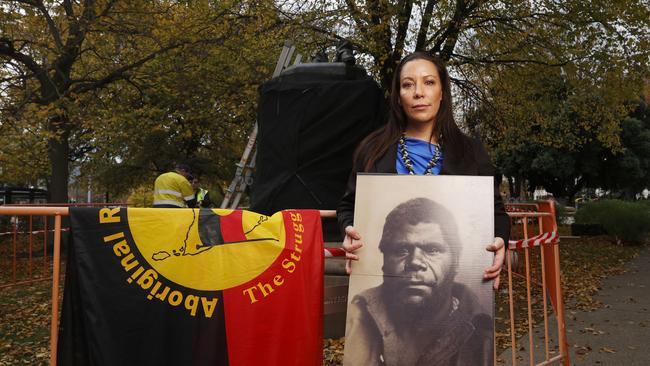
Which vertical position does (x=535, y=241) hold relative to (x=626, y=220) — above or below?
above

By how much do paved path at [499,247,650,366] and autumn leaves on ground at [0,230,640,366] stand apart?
0.92 ft

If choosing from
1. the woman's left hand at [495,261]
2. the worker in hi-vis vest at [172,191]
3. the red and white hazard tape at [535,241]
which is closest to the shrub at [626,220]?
the worker in hi-vis vest at [172,191]

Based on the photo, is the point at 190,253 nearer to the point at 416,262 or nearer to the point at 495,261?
the point at 416,262

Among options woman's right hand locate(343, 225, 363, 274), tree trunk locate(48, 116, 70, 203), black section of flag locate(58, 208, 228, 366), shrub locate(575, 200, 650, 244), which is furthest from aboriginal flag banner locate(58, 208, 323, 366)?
shrub locate(575, 200, 650, 244)

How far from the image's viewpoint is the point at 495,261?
2.12 meters

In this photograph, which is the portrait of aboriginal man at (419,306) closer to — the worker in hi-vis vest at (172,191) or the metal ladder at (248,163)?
the metal ladder at (248,163)

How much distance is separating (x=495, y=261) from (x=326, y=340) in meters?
4.22

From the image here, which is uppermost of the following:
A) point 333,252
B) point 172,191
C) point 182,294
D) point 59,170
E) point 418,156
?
point 59,170

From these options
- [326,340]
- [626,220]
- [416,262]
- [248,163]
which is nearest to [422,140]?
[416,262]

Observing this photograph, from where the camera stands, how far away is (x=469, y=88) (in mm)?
13547

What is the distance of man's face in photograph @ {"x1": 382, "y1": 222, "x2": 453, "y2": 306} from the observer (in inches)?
81.7

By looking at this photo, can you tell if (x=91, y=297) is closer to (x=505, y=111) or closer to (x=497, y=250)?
(x=497, y=250)

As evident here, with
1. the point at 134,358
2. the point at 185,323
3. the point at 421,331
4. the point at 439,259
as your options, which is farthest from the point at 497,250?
the point at 134,358

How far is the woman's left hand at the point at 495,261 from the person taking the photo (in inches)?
81.8
